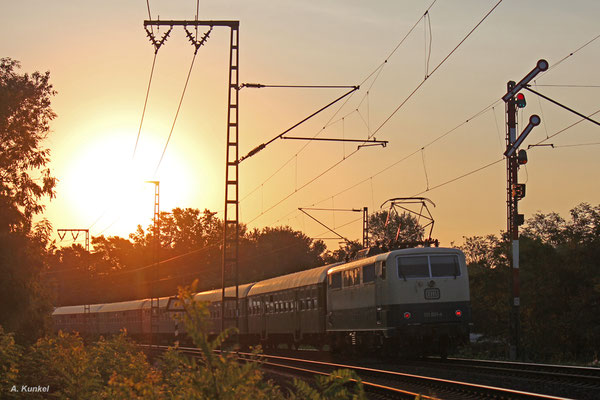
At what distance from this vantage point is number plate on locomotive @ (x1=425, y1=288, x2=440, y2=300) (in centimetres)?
2631

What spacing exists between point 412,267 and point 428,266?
2.05 ft

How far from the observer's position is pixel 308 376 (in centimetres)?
2164

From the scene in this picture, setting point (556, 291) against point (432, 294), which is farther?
point (556, 291)

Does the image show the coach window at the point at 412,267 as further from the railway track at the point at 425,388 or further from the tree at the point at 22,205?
the tree at the point at 22,205

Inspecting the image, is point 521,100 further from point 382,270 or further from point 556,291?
point 556,291

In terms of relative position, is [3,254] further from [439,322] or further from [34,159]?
[439,322]

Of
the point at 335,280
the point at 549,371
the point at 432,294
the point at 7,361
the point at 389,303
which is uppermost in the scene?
the point at 335,280

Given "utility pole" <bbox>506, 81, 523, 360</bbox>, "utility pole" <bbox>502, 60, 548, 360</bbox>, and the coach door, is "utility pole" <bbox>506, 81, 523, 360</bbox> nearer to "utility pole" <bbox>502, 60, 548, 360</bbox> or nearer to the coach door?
"utility pole" <bbox>502, 60, 548, 360</bbox>

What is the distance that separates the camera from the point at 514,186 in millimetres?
28406

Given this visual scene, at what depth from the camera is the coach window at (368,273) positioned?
2711cm

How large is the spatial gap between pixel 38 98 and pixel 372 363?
21157 mm

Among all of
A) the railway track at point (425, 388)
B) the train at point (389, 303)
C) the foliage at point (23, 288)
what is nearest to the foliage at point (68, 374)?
the railway track at point (425, 388)

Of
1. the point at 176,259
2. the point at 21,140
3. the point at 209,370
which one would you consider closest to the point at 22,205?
the point at 21,140

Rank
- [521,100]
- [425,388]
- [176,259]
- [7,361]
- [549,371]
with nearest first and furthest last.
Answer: [7,361] → [425,388] → [549,371] → [521,100] → [176,259]
